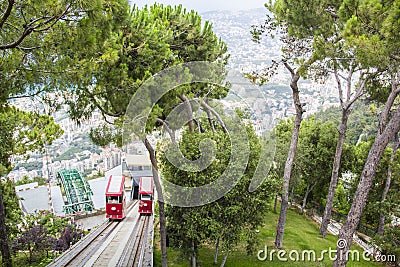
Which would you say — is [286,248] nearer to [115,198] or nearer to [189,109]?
[189,109]

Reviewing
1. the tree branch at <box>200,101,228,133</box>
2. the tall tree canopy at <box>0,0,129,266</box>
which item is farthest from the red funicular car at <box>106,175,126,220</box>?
the tall tree canopy at <box>0,0,129,266</box>

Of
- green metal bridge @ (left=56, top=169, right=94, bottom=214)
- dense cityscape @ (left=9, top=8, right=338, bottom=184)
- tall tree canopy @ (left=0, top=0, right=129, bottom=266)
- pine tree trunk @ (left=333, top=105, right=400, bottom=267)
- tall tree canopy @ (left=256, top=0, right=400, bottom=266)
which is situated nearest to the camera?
tall tree canopy @ (left=0, top=0, right=129, bottom=266)

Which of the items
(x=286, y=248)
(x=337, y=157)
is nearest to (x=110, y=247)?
(x=286, y=248)

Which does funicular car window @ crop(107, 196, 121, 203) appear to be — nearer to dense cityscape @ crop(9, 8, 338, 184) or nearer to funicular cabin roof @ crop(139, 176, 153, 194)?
funicular cabin roof @ crop(139, 176, 153, 194)

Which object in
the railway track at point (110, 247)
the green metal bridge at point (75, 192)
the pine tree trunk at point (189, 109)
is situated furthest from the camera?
the green metal bridge at point (75, 192)

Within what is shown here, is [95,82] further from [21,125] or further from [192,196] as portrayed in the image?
[21,125]

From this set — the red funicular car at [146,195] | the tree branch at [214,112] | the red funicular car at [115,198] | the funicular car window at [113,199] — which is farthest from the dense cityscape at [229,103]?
the funicular car window at [113,199]

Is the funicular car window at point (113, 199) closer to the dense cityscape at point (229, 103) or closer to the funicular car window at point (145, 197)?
the funicular car window at point (145, 197)
